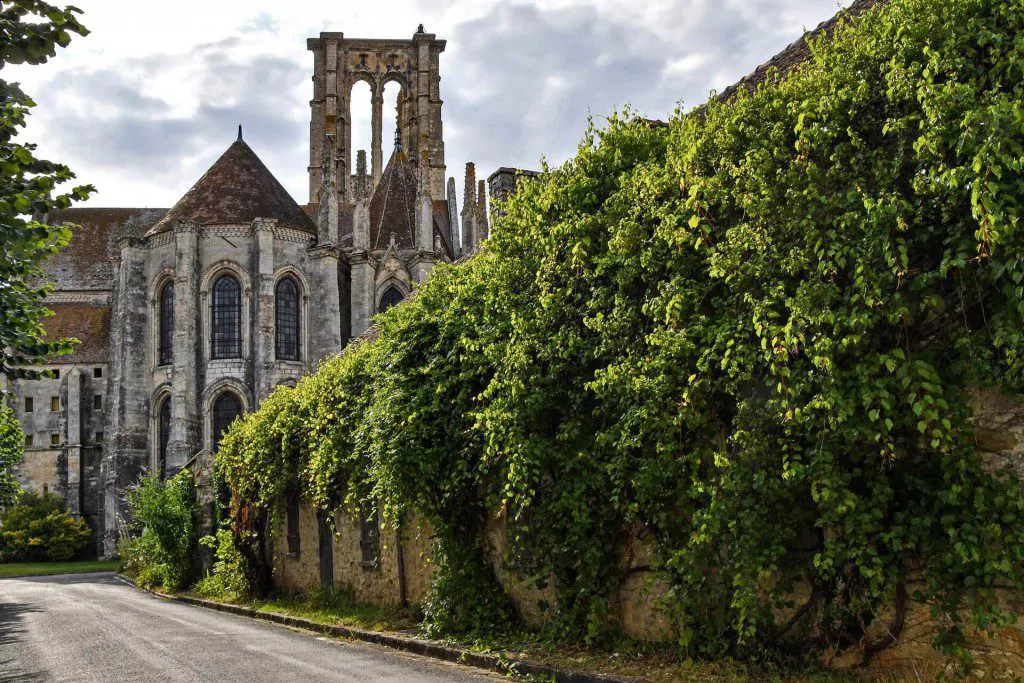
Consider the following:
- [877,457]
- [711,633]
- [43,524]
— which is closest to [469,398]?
[711,633]

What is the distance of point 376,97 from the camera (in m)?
66.6

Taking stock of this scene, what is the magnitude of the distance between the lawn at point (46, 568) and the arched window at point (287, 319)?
480 inches

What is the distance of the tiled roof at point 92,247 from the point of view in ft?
189

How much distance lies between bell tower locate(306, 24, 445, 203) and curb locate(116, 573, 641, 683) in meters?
48.7

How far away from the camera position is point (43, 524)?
4878cm

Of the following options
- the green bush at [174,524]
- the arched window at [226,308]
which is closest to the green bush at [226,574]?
the green bush at [174,524]

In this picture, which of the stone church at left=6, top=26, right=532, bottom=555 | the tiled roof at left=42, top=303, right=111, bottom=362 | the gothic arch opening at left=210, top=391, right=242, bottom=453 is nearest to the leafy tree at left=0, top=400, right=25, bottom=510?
the stone church at left=6, top=26, right=532, bottom=555

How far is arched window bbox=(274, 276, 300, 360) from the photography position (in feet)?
139

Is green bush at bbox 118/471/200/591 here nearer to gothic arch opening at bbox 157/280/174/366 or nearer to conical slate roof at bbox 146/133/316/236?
gothic arch opening at bbox 157/280/174/366

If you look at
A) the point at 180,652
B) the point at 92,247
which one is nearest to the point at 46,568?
→ the point at 92,247

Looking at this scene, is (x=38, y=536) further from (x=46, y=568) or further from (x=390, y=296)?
(x=390, y=296)

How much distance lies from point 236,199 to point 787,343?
132 ft

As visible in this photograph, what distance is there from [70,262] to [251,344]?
23662mm

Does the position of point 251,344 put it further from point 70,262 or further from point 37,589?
point 70,262
